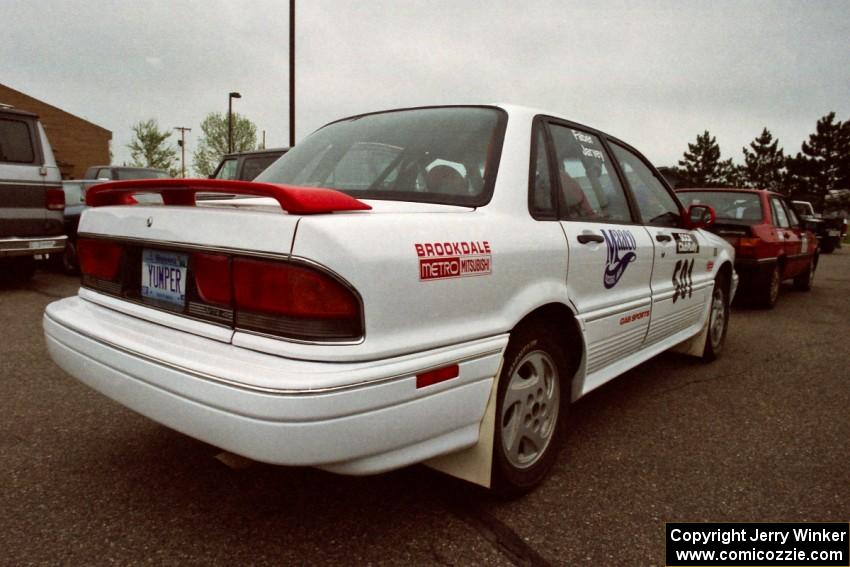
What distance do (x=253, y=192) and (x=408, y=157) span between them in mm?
877

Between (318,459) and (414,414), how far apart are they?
0.30 metres

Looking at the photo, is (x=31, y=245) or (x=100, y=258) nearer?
(x=100, y=258)

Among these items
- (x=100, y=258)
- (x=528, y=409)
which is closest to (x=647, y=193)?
(x=528, y=409)

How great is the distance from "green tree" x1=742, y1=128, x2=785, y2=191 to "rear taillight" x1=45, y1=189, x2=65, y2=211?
72.2 meters

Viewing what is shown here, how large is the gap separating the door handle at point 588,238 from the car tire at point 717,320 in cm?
211

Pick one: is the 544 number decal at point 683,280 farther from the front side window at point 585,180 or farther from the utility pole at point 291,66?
the utility pole at point 291,66

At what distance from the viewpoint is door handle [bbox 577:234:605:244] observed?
2.50 metres

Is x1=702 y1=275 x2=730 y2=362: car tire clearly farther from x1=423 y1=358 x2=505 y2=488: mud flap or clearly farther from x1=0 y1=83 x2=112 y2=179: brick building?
x1=0 y1=83 x2=112 y2=179: brick building

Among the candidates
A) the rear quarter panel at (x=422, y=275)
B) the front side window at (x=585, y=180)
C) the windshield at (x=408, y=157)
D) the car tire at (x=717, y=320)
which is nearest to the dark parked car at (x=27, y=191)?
the windshield at (x=408, y=157)

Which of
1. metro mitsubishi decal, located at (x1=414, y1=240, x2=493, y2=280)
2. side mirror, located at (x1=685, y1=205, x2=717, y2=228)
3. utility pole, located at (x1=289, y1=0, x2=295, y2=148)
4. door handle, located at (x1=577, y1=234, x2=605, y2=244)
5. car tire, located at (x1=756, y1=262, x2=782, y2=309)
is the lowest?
car tire, located at (x1=756, y1=262, x2=782, y2=309)

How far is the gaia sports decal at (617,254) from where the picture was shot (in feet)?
8.89

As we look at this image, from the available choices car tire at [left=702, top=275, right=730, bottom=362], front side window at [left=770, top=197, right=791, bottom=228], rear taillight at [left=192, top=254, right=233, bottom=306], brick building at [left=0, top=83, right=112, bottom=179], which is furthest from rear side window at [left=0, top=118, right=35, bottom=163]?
brick building at [left=0, top=83, right=112, bottom=179]

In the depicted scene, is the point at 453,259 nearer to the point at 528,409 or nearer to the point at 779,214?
the point at 528,409

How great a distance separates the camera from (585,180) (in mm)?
2805
